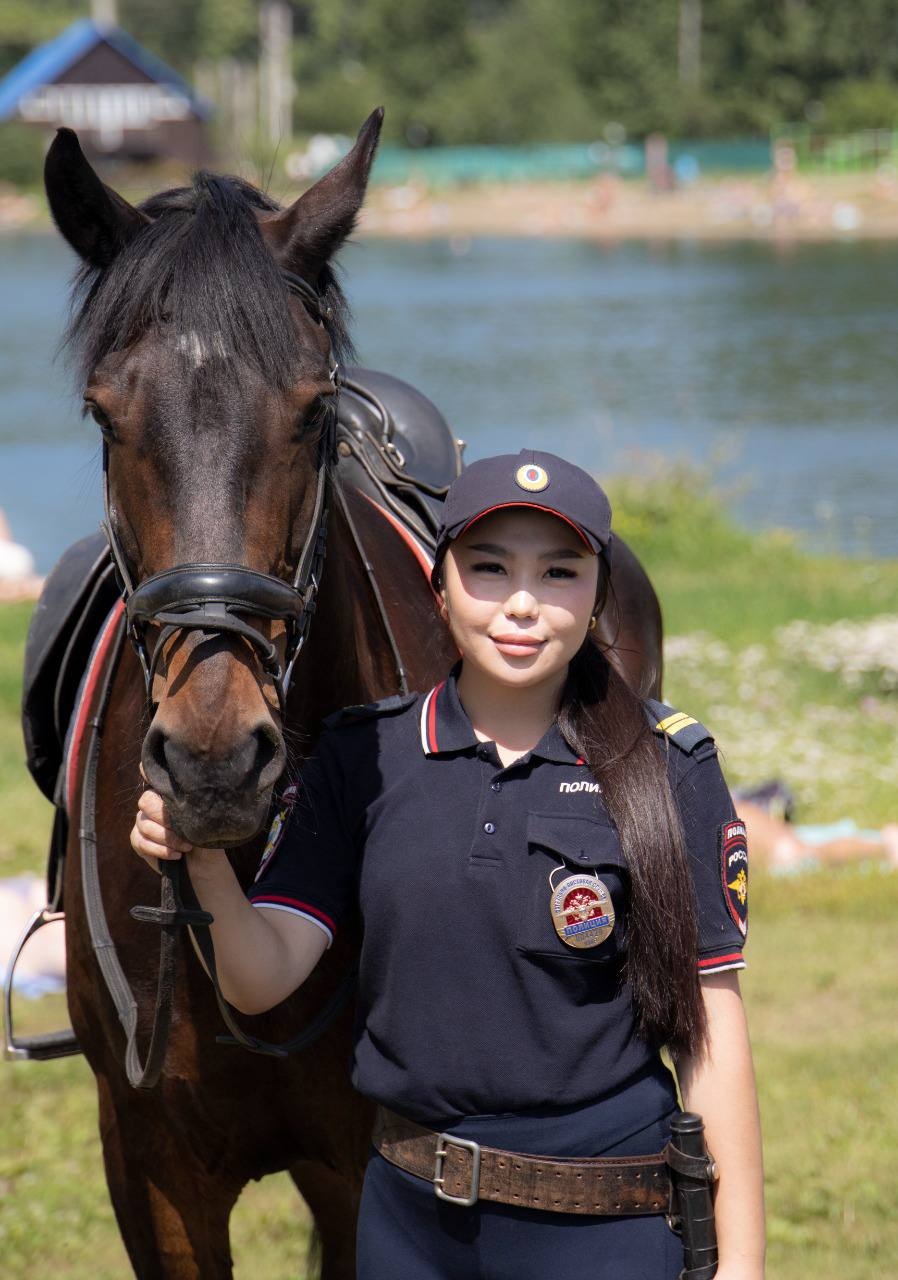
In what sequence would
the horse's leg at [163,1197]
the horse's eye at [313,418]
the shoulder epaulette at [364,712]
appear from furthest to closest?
1. the horse's leg at [163,1197]
2. the shoulder epaulette at [364,712]
3. the horse's eye at [313,418]

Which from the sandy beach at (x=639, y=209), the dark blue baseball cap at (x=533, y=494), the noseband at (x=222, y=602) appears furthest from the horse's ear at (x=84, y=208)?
the sandy beach at (x=639, y=209)

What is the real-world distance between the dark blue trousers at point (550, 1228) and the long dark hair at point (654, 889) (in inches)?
4.7

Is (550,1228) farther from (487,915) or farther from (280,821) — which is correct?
(280,821)

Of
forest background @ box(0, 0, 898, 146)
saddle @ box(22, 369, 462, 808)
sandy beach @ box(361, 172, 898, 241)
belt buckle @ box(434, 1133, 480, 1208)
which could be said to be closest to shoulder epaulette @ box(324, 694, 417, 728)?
belt buckle @ box(434, 1133, 480, 1208)

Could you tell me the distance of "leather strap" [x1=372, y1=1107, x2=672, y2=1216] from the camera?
2.04 m

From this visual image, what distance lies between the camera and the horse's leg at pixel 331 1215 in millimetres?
2979

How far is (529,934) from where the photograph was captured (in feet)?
6.75

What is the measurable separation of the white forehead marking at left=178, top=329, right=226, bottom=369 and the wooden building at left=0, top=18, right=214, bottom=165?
67810 millimetres

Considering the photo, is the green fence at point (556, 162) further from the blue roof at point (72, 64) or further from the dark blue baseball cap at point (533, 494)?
the dark blue baseball cap at point (533, 494)

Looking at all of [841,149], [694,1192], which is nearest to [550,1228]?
[694,1192]

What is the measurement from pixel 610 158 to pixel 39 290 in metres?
30.9

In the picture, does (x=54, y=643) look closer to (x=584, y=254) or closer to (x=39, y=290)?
(x=39, y=290)

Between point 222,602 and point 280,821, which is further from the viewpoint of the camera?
point 280,821

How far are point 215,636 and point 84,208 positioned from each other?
2.39 ft
